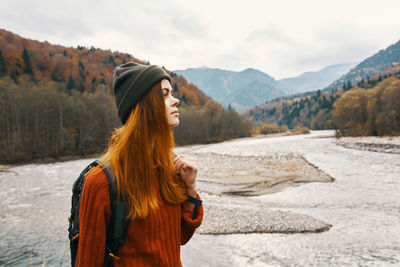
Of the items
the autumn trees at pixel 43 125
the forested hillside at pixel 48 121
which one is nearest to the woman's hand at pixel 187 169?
the forested hillside at pixel 48 121

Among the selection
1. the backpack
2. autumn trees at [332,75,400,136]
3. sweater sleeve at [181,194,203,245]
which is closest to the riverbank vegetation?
sweater sleeve at [181,194,203,245]

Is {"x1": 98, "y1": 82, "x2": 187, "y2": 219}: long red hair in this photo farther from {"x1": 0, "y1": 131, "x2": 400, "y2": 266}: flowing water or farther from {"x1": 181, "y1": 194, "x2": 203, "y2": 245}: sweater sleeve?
{"x1": 0, "y1": 131, "x2": 400, "y2": 266}: flowing water

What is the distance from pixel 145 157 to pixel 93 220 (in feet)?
1.27

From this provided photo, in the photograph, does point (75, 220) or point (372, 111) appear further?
point (372, 111)

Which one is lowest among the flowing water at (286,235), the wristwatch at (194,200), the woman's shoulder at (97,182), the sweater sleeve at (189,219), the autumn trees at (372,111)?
the flowing water at (286,235)

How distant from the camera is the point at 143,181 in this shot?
131 centimetres

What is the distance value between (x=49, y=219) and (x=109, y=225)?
11.2 m

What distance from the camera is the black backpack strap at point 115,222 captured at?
1183 millimetres

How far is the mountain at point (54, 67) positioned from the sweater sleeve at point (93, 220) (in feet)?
180

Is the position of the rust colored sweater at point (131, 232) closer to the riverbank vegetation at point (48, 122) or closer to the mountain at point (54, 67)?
the riverbank vegetation at point (48, 122)

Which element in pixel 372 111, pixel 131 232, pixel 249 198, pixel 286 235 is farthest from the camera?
pixel 372 111

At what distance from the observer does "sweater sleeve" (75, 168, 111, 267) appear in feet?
3.71

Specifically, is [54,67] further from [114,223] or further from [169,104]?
[114,223]

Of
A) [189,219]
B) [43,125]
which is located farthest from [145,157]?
[43,125]
